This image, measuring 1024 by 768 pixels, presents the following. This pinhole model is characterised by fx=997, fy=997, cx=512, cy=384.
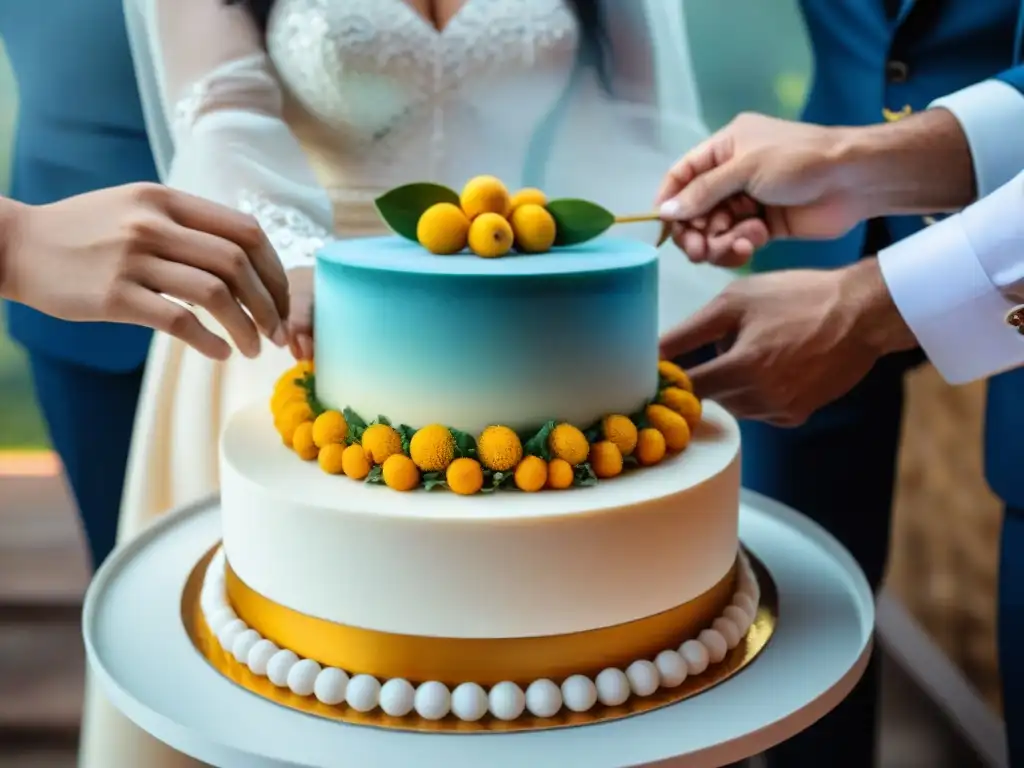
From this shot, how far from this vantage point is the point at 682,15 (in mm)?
1653

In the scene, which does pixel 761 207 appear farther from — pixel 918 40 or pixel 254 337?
pixel 254 337

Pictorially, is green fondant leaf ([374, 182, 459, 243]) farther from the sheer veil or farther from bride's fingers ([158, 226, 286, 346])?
the sheer veil

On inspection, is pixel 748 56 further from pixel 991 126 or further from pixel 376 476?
pixel 376 476

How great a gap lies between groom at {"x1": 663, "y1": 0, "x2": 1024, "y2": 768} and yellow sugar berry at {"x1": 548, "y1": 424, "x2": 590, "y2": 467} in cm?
51

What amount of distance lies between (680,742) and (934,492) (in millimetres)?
2021

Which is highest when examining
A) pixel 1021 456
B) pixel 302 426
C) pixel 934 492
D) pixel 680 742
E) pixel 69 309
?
pixel 69 309

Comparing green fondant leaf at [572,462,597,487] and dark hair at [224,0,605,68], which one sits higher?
dark hair at [224,0,605,68]

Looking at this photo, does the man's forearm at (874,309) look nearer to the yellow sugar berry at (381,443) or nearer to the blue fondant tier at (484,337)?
the blue fondant tier at (484,337)

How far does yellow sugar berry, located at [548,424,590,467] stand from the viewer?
3.01 feet

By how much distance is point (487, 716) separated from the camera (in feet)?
2.87

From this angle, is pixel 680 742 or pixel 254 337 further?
pixel 254 337

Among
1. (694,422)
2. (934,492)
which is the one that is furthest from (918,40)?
(934,492)

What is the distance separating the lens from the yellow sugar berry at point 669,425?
1018mm

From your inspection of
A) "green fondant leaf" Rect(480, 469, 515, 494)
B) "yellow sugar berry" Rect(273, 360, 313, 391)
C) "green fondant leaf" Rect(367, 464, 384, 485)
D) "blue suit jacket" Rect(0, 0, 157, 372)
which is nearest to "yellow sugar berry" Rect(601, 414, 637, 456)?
"green fondant leaf" Rect(480, 469, 515, 494)
